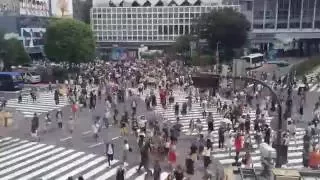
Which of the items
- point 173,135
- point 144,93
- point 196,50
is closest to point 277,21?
point 196,50

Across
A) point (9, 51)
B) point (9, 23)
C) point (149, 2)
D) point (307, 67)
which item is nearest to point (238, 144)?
point (307, 67)

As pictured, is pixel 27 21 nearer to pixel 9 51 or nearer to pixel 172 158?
pixel 9 51

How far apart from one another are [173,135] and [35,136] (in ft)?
24.6

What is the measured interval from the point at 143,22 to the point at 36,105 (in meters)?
52.1

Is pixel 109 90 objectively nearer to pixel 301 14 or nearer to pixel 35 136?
pixel 35 136

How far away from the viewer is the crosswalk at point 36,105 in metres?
33.3

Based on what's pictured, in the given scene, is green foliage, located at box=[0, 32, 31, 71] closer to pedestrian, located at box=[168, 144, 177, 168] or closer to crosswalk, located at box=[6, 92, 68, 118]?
crosswalk, located at box=[6, 92, 68, 118]

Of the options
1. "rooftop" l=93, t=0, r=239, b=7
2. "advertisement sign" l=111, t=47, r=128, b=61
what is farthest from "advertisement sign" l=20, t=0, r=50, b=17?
"rooftop" l=93, t=0, r=239, b=7

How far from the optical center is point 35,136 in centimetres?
2495

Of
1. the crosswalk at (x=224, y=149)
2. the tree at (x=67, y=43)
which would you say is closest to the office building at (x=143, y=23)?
the tree at (x=67, y=43)

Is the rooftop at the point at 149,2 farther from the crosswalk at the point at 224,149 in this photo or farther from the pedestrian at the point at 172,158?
the pedestrian at the point at 172,158

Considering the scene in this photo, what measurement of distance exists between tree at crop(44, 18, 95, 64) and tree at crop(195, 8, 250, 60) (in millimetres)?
19877

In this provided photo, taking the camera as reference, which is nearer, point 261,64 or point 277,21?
point 261,64

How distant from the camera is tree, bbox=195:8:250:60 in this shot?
70.2 m
